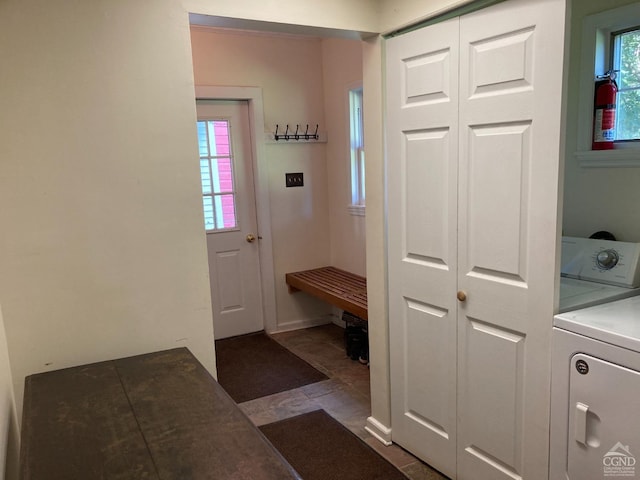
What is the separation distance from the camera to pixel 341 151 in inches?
161

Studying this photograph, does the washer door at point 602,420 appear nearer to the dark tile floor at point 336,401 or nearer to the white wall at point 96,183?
the dark tile floor at point 336,401

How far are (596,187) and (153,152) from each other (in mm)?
1816

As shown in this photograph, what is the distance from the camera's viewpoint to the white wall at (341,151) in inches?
154

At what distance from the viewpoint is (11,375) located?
164 centimetres

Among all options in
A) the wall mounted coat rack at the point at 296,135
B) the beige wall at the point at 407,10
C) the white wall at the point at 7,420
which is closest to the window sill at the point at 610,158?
the beige wall at the point at 407,10

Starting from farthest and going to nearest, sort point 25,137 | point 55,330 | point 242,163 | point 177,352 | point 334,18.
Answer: point 242,163
point 334,18
point 177,352
point 55,330
point 25,137

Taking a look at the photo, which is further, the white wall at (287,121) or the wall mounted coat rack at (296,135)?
the wall mounted coat rack at (296,135)

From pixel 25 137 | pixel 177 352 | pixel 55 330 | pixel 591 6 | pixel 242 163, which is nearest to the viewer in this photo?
pixel 25 137

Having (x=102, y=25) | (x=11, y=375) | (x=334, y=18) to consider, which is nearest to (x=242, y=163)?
(x=334, y=18)

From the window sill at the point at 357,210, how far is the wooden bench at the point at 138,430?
8.14ft

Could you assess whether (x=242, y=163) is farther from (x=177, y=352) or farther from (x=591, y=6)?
(x=591, y=6)

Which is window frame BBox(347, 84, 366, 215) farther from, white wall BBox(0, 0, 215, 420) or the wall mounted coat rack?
white wall BBox(0, 0, 215, 420)

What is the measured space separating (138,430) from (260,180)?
297 cm

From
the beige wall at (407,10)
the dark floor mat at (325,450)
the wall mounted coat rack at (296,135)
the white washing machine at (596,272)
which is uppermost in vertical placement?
the beige wall at (407,10)
